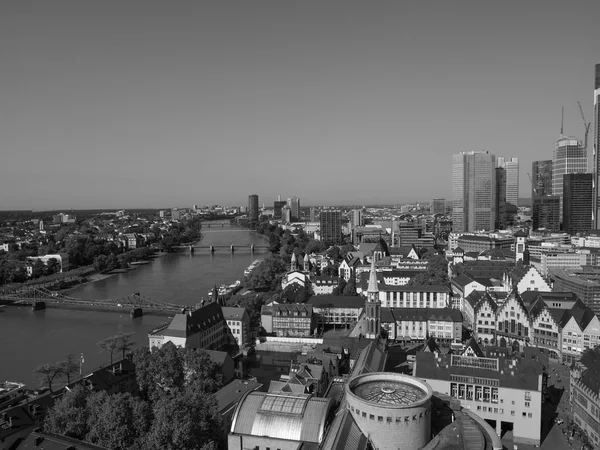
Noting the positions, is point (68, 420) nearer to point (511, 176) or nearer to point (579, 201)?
point (579, 201)

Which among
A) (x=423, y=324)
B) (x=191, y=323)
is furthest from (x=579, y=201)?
(x=191, y=323)

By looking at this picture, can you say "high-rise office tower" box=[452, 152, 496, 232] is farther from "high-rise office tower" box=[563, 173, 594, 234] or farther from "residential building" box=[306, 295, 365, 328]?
"residential building" box=[306, 295, 365, 328]

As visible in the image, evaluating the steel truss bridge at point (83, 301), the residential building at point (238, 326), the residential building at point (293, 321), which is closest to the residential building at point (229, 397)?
the residential building at point (238, 326)

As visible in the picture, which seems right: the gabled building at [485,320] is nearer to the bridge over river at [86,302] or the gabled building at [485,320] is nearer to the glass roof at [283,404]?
the glass roof at [283,404]

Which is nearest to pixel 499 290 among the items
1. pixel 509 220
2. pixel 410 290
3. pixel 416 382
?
pixel 410 290

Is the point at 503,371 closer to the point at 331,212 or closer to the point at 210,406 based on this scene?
the point at 210,406
